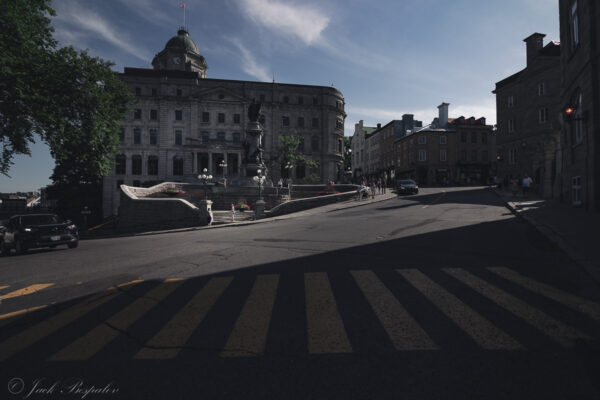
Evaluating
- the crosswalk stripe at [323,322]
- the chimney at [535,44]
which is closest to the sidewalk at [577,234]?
the crosswalk stripe at [323,322]

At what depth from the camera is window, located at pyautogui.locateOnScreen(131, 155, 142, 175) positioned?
57906mm

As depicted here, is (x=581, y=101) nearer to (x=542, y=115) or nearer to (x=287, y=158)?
(x=542, y=115)

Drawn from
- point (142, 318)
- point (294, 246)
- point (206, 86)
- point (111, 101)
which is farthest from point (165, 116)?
point (142, 318)

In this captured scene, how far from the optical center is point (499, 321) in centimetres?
399

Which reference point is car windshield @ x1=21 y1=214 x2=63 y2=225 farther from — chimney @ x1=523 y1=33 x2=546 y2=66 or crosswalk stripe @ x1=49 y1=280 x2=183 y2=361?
chimney @ x1=523 y1=33 x2=546 y2=66

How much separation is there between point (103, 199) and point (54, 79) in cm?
4533

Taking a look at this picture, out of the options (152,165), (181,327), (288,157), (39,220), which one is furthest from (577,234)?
(152,165)

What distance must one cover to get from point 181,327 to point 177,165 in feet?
193

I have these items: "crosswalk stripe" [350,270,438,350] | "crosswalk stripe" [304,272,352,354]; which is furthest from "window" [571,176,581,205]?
"crosswalk stripe" [304,272,352,354]

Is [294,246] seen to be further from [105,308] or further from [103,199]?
[103,199]

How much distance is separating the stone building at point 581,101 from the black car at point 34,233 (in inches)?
903

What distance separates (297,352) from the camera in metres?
3.32

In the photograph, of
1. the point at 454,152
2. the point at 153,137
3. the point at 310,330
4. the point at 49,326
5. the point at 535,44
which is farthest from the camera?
the point at 454,152

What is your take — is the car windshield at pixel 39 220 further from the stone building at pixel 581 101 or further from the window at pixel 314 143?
the window at pixel 314 143
